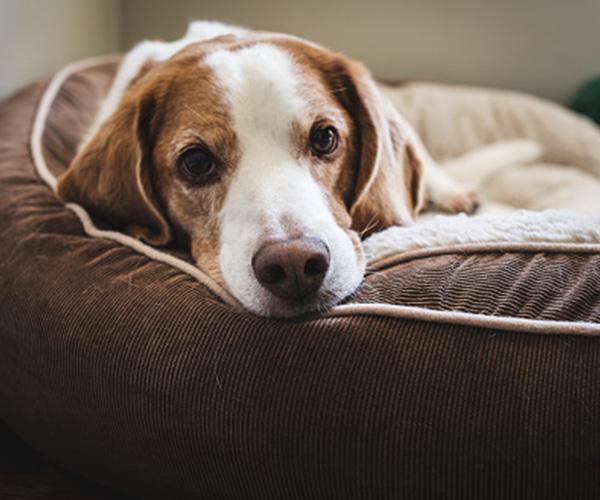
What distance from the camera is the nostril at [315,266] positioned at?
120cm

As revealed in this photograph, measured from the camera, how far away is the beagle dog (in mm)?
1239

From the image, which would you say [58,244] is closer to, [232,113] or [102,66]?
[232,113]

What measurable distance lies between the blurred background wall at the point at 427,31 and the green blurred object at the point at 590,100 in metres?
0.08

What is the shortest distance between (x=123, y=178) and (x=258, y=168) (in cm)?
37

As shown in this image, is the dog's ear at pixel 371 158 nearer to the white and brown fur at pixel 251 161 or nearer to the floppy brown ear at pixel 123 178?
the white and brown fur at pixel 251 161

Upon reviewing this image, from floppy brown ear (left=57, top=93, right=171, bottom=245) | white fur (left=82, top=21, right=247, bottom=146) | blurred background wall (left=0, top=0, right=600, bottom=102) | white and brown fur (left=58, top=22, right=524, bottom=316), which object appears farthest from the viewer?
blurred background wall (left=0, top=0, right=600, bottom=102)

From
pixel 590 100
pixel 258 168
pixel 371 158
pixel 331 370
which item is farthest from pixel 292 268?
pixel 590 100

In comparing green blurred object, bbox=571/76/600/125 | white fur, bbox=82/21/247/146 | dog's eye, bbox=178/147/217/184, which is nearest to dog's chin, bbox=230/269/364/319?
dog's eye, bbox=178/147/217/184

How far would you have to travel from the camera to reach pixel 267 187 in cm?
136

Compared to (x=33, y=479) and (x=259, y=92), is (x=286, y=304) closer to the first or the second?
(x=259, y=92)

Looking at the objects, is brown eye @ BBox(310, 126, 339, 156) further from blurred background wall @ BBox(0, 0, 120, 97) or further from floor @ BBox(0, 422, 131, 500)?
blurred background wall @ BBox(0, 0, 120, 97)

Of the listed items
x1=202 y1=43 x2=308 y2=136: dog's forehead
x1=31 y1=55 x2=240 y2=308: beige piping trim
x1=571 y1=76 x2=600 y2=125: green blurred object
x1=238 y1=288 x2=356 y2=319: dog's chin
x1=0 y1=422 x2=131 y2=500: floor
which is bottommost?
x1=0 y1=422 x2=131 y2=500: floor

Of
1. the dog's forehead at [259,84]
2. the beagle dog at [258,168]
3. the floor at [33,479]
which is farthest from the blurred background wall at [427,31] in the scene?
the floor at [33,479]

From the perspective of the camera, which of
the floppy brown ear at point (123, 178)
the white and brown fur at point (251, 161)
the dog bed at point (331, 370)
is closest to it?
the dog bed at point (331, 370)
